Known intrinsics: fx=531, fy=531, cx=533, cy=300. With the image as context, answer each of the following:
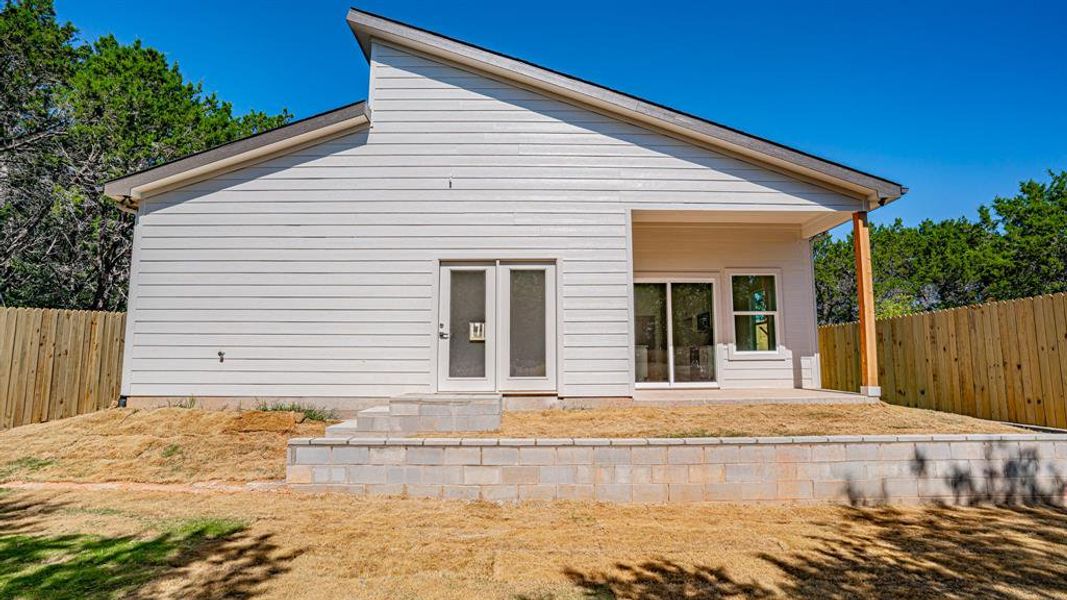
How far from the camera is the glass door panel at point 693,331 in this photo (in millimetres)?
9203

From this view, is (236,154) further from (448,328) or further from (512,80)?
(512,80)

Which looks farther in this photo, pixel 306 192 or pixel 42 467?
pixel 306 192

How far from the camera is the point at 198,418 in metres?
6.65

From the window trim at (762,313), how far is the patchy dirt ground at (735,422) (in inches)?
87.7

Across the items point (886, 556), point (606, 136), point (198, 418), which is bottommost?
point (886, 556)

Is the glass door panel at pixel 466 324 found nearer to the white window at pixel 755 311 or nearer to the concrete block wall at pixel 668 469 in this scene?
the concrete block wall at pixel 668 469

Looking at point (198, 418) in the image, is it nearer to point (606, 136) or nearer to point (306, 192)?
point (306, 192)

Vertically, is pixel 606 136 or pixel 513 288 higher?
pixel 606 136

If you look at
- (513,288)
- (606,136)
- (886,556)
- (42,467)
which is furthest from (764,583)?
(42,467)

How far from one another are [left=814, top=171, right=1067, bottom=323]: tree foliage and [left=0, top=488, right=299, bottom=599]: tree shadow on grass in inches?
949

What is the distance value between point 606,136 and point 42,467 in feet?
25.3

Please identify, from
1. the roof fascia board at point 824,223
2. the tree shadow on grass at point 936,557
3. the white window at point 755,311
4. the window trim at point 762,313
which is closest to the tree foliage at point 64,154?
the window trim at point 762,313

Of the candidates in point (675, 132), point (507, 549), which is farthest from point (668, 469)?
point (675, 132)

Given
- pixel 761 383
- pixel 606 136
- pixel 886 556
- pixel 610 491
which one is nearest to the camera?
pixel 886 556
